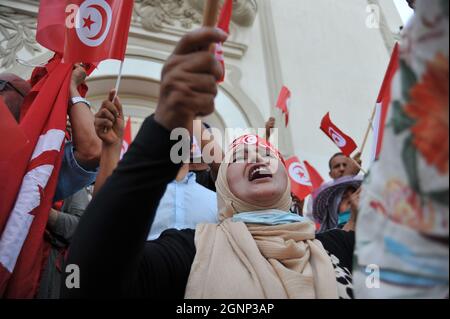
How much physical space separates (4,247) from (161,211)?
19.4 inches

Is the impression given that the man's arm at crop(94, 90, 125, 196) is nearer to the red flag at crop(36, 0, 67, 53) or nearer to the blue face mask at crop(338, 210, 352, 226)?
the red flag at crop(36, 0, 67, 53)

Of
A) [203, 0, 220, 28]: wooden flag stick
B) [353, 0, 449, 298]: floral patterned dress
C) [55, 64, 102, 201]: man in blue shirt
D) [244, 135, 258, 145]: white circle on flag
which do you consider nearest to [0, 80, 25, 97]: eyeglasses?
[55, 64, 102, 201]: man in blue shirt

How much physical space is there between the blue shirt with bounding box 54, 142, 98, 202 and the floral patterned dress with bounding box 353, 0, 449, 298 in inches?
42.7

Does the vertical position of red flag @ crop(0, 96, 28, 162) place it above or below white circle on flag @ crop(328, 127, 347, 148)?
below

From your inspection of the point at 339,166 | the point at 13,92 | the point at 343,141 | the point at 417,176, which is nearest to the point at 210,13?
the point at 417,176

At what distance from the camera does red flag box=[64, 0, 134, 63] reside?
5.36 feet

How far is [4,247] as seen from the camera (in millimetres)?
1148

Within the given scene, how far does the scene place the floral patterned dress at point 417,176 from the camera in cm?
54

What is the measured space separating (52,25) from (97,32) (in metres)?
0.21

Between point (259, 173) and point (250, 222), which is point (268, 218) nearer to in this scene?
point (250, 222)

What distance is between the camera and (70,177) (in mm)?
1464

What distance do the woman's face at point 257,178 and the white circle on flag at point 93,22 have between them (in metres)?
0.81

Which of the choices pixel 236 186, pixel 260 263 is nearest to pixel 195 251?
pixel 260 263
